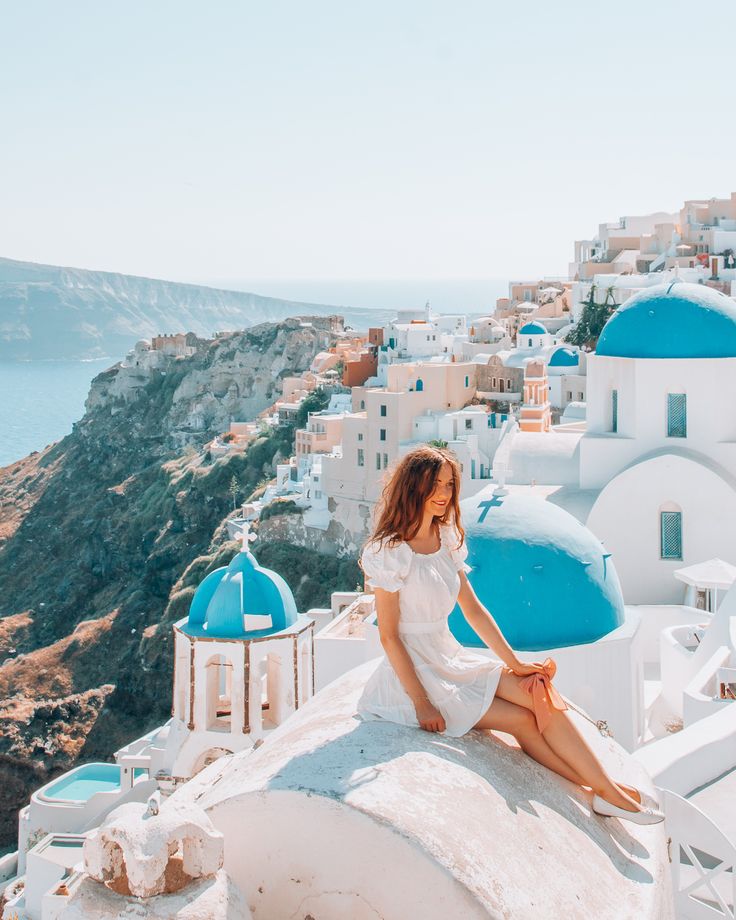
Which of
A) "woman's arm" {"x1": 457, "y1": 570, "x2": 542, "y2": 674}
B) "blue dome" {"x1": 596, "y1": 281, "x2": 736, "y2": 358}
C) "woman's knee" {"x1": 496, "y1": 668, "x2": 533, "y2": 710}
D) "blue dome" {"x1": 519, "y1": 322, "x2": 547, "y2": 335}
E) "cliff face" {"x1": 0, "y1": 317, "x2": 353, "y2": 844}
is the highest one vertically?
"blue dome" {"x1": 519, "y1": 322, "x2": 547, "y2": 335}

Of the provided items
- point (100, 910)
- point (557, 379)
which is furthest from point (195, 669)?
point (557, 379)

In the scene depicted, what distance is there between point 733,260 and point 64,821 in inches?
1319

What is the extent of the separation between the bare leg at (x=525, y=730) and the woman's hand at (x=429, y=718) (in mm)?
183

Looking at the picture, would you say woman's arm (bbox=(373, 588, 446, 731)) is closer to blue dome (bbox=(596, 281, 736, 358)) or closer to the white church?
the white church

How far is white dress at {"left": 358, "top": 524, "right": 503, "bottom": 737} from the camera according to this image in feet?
12.8

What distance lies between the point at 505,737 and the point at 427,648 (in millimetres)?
402

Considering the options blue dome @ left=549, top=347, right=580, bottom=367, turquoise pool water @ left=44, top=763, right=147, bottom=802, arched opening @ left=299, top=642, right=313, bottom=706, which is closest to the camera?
arched opening @ left=299, top=642, right=313, bottom=706

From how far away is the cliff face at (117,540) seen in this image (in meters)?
36.4

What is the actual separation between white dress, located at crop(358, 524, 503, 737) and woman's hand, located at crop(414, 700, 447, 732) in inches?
1.7

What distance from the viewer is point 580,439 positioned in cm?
1722

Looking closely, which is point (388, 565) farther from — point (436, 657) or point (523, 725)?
point (523, 725)

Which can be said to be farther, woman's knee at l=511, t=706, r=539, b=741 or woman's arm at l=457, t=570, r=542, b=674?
woman's arm at l=457, t=570, r=542, b=674

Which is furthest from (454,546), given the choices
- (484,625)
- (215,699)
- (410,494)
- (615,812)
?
(215,699)

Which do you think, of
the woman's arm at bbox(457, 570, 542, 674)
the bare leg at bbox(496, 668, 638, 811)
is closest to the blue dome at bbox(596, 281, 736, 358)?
the woman's arm at bbox(457, 570, 542, 674)
